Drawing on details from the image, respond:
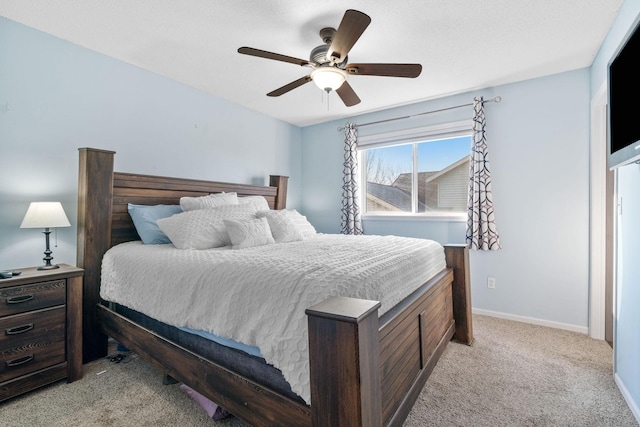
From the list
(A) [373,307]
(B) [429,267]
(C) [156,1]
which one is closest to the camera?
(A) [373,307]

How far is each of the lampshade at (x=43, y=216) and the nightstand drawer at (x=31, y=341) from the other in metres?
0.55

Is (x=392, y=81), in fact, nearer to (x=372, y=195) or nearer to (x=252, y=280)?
(x=372, y=195)

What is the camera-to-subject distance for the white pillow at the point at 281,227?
2744mm

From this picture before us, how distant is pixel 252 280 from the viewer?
4.68 ft

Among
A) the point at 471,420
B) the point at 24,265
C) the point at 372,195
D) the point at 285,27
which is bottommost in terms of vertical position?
the point at 471,420

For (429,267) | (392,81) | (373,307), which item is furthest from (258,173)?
(373,307)

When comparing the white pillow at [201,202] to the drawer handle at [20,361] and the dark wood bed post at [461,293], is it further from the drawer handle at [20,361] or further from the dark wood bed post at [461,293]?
the dark wood bed post at [461,293]

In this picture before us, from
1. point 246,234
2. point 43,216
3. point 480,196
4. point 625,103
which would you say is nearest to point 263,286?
point 246,234

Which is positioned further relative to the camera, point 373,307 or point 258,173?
point 258,173

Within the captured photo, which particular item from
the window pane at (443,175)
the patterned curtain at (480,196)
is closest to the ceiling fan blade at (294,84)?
the patterned curtain at (480,196)

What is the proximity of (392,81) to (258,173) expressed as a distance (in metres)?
2.03

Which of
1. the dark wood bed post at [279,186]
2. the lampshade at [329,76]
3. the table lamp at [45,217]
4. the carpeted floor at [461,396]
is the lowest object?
the carpeted floor at [461,396]

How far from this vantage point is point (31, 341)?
1893 millimetres

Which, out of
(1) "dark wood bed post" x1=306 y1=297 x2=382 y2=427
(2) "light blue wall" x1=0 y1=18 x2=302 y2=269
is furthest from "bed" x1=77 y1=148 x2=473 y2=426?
(2) "light blue wall" x1=0 y1=18 x2=302 y2=269
